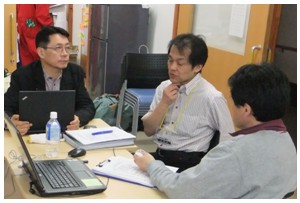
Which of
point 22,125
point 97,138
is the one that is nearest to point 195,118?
point 97,138

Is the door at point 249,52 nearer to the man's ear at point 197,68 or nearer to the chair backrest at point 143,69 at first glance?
the chair backrest at point 143,69

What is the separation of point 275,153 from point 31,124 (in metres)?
1.25

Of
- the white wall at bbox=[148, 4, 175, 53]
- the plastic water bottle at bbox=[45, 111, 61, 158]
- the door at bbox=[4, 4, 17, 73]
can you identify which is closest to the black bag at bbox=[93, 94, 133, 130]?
the door at bbox=[4, 4, 17, 73]

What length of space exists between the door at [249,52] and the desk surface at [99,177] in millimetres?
1459

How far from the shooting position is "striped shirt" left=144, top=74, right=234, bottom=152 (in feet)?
6.80

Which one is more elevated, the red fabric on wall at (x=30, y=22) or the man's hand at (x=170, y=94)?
the red fabric on wall at (x=30, y=22)

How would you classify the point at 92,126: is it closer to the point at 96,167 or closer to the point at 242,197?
the point at 96,167

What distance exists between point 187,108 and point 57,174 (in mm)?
817

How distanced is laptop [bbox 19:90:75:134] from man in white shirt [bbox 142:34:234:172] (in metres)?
0.45

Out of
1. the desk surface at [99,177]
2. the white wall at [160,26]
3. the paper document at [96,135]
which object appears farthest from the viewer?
the white wall at [160,26]

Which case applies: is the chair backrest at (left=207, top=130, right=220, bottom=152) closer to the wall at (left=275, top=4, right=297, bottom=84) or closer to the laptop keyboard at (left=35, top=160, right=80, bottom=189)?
the laptop keyboard at (left=35, top=160, right=80, bottom=189)

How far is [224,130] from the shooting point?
80.7 inches

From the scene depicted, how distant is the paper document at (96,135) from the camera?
1.99 m

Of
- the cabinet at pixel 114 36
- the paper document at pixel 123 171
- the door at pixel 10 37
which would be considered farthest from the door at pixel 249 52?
the door at pixel 10 37
